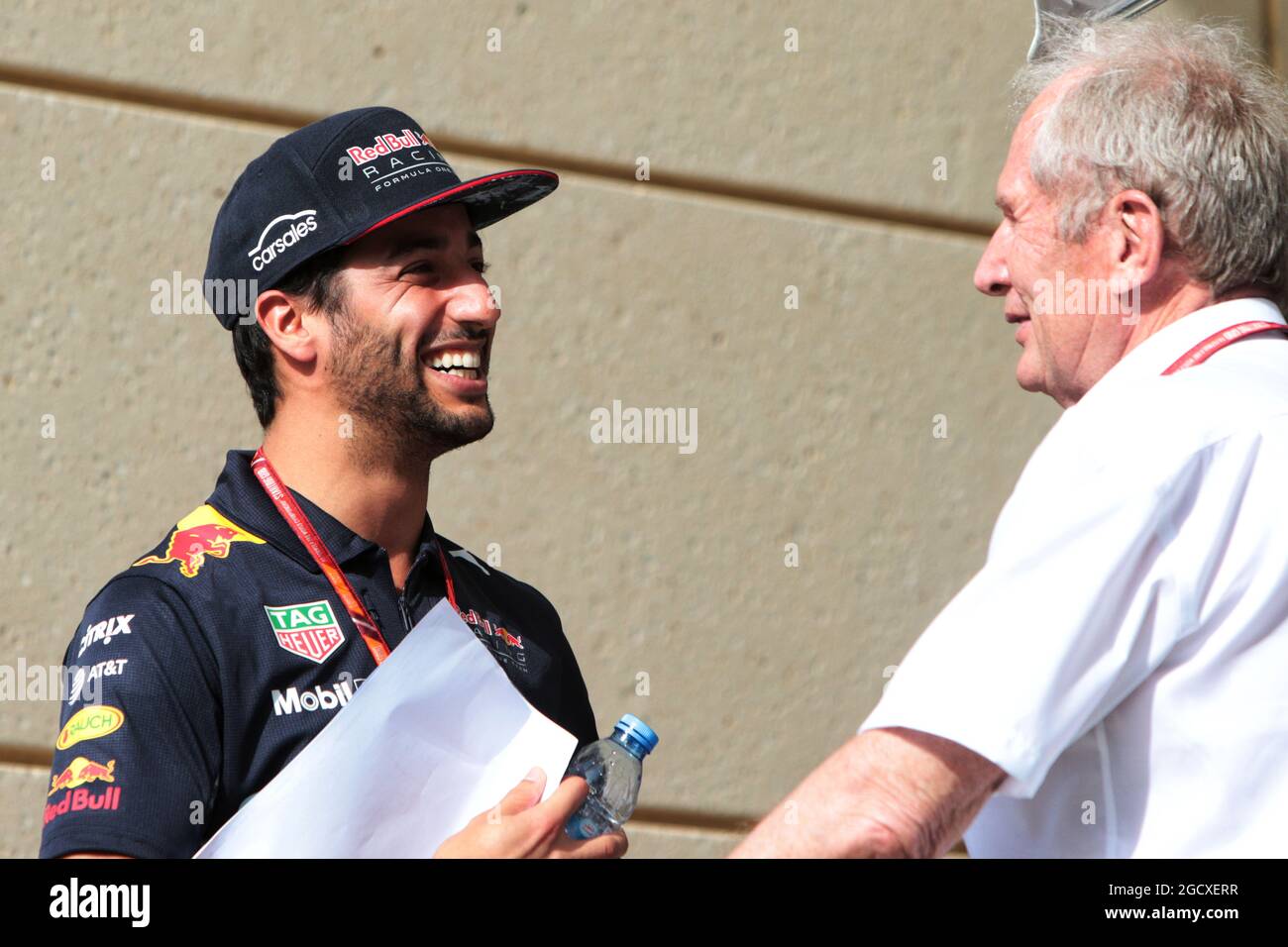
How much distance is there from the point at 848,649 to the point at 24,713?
6.46 ft

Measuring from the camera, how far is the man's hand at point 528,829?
1.99m

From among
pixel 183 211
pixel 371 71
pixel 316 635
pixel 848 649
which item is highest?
pixel 371 71

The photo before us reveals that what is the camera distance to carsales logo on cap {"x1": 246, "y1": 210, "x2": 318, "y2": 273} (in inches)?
109

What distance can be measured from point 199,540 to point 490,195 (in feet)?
2.86

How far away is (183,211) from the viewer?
3646 mm

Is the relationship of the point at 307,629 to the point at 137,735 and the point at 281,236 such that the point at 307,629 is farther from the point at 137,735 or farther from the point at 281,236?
the point at 281,236

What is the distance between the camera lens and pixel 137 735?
2168mm

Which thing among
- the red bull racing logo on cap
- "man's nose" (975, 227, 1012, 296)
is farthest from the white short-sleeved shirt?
the red bull racing logo on cap

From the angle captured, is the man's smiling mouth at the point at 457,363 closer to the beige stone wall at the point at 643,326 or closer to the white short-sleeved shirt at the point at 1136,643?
the beige stone wall at the point at 643,326

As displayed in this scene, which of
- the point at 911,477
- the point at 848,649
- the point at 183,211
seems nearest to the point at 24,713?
the point at 183,211

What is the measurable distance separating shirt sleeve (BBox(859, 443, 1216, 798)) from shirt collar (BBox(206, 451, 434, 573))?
1.15m

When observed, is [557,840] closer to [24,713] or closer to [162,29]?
[24,713]

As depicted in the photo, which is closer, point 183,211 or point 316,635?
point 316,635

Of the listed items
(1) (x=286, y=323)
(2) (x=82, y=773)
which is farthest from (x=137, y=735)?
(1) (x=286, y=323)
